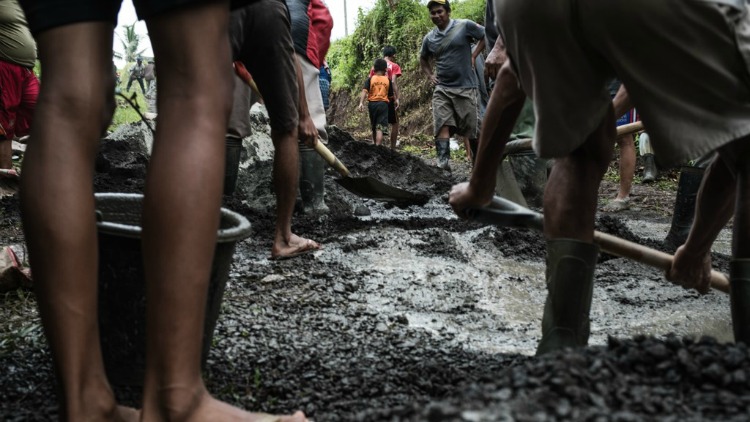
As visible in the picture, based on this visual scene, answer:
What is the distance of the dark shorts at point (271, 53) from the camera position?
355 centimetres

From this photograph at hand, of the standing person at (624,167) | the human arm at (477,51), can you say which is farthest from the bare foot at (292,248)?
the human arm at (477,51)

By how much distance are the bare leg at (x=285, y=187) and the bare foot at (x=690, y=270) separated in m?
2.10

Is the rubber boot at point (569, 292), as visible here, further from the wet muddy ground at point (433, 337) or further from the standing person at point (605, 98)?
the wet muddy ground at point (433, 337)

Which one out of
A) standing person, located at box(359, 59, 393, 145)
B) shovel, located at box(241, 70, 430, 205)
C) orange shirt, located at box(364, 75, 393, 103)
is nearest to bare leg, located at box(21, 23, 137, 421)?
shovel, located at box(241, 70, 430, 205)

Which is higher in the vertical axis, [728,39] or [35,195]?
[728,39]

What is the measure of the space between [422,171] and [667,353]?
7874 mm

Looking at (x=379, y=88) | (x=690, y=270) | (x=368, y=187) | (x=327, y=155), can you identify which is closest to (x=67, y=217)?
(x=690, y=270)

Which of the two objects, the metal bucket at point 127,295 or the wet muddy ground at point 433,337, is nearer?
the wet muddy ground at point 433,337

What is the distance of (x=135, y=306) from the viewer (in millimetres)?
1651

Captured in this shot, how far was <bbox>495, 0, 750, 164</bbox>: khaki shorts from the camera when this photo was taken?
163 cm

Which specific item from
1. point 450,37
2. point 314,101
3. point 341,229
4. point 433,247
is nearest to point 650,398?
point 433,247

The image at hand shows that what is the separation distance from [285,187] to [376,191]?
4.22ft

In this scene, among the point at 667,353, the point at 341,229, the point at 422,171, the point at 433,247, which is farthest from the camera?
the point at 422,171

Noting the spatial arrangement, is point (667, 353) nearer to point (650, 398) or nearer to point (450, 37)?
point (650, 398)
